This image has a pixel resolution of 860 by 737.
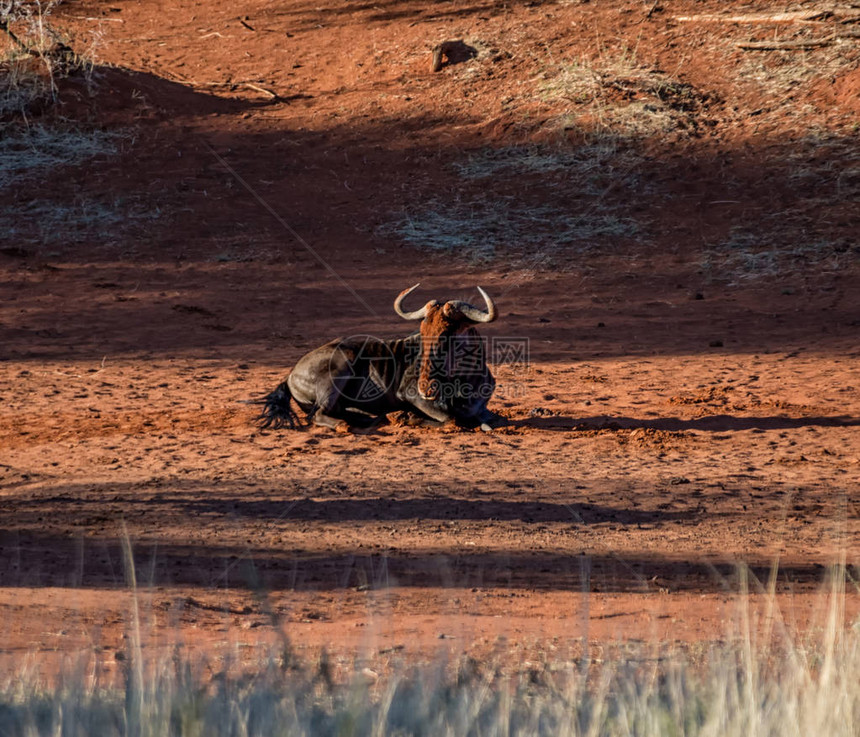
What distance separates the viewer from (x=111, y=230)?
1781 cm

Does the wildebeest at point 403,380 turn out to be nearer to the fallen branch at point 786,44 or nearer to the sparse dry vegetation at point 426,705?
the sparse dry vegetation at point 426,705

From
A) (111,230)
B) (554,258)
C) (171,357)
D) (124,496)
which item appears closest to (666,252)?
(554,258)

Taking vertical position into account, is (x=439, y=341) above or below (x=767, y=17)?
below

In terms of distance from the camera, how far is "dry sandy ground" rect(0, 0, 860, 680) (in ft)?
19.3

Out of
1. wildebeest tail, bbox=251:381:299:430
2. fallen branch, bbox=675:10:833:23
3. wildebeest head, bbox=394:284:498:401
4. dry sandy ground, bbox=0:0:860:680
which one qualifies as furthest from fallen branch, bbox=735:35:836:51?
wildebeest tail, bbox=251:381:299:430

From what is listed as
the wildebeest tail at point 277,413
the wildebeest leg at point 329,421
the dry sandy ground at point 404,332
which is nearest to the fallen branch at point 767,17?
the dry sandy ground at point 404,332

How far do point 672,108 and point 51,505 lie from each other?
15628 mm

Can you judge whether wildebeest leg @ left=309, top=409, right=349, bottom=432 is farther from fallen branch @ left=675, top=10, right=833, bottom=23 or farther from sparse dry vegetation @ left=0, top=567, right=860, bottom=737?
fallen branch @ left=675, top=10, right=833, bottom=23

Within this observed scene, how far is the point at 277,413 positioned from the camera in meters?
9.69

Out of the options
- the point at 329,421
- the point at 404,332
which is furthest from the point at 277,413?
the point at 404,332

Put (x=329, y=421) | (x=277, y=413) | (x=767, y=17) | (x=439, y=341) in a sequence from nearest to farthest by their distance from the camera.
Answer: (x=439, y=341) → (x=277, y=413) → (x=329, y=421) → (x=767, y=17)

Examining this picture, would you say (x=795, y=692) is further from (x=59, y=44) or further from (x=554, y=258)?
(x=59, y=44)

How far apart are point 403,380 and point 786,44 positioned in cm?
1442

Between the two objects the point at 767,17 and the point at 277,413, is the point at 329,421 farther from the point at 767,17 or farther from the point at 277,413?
the point at 767,17
